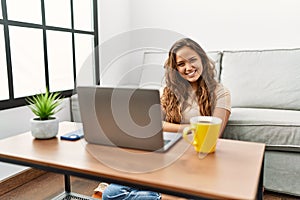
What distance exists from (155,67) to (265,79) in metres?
0.90

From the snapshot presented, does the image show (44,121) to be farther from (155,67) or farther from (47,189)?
(155,67)

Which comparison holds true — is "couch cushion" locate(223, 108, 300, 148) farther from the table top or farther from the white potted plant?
the white potted plant

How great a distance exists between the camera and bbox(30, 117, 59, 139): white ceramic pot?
38.9 inches

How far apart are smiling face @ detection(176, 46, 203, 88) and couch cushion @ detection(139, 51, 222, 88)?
2.75 ft

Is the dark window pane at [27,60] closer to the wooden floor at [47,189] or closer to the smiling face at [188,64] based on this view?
the wooden floor at [47,189]

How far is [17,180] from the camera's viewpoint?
1.70 m

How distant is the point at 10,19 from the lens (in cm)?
167

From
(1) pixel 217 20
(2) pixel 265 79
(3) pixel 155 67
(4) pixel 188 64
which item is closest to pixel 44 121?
(4) pixel 188 64

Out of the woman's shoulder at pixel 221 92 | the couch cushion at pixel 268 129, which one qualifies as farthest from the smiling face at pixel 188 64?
the couch cushion at pixel 268 129

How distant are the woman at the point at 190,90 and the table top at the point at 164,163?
36 centimetres

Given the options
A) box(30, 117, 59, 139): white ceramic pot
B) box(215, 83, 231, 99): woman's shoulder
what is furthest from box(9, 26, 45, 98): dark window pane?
box(215, 83, 231, 99): woman's shoulder

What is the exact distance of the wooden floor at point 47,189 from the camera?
5.08ft

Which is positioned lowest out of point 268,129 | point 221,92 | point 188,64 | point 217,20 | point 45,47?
point 268,129

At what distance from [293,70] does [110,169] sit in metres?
1.71
